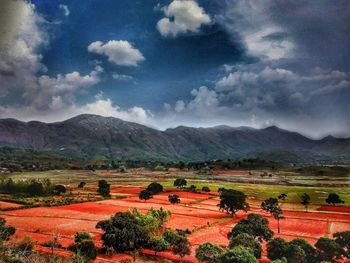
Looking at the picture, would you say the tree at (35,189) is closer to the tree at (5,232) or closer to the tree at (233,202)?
the tree at (233,202)

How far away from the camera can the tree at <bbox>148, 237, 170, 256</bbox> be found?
2781 centimetres

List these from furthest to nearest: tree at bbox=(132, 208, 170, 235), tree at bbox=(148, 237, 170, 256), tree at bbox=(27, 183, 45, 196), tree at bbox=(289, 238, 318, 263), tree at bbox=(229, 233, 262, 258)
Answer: tree at bbox=(27, 183, 45, 196)
tree at bbox=(132, 208, 170, 235)
tree at bbox=(148, 237, 170, 256)
tree at bbox=(229, 233, 262, 258)
tree at bbox=(289, 238, 318, 263)

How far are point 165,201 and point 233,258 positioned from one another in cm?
3502

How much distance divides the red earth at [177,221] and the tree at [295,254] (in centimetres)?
668

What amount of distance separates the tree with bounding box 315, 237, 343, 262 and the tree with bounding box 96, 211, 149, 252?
12.2 metres

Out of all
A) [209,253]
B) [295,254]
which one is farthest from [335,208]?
[209,253]

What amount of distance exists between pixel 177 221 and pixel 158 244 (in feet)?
40.7

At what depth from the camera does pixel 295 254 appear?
23.7 m

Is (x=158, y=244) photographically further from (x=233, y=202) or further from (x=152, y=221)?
(x=233, y=202)

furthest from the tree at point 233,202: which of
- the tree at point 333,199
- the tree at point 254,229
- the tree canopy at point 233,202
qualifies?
the tree at point 333,199

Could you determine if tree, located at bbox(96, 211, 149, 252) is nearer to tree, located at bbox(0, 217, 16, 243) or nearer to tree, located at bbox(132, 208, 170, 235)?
tree, located at bbox(132, 208, 170, 235)

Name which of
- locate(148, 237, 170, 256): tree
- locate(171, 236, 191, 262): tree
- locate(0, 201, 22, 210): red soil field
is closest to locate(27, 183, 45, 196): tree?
locate(0, 201, 22, 210): red soil field

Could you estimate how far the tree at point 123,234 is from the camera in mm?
26844

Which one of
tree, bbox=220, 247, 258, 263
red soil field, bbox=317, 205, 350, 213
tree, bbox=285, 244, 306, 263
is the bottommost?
red soil field, bbox=317, 205, 350, 213
